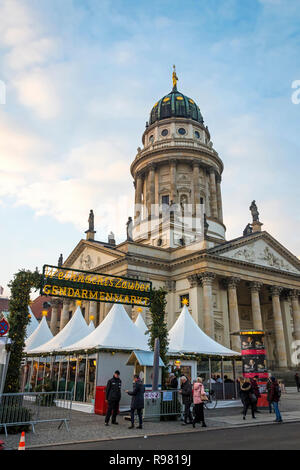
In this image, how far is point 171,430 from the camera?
12.8 m

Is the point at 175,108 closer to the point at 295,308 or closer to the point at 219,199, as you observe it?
the point at 219,199

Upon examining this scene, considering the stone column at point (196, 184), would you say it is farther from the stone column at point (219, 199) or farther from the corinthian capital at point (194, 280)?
the corinthian capital at point (194, 280)

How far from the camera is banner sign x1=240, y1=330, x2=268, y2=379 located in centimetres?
2078

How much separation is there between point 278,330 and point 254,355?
22490 millimetres

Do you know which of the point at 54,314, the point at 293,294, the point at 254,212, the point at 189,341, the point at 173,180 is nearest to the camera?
the point at 189,341

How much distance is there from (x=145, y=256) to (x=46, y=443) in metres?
29.5

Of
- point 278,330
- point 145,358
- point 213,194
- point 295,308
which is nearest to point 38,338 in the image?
point 145,358

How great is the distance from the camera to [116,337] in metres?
20.2

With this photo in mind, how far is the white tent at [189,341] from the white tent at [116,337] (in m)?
2.34

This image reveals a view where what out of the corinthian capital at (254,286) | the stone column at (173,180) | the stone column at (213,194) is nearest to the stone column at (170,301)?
the corinthian capital at (254,286)

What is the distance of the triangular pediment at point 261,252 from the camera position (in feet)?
131

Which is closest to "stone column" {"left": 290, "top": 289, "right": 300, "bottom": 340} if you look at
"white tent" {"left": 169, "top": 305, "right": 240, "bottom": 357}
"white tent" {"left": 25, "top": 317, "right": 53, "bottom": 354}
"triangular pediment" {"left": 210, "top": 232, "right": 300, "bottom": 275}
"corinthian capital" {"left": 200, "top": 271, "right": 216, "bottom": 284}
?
"triangular pediment" {"left": 210, "top": 232, "right": 300, "bottom": 275}

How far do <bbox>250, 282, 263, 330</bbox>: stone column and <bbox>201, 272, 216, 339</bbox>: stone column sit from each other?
5.92 metres

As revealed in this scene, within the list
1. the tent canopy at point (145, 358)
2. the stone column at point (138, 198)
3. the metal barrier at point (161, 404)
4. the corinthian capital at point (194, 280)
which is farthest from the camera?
the stone column at point (138, 198)
